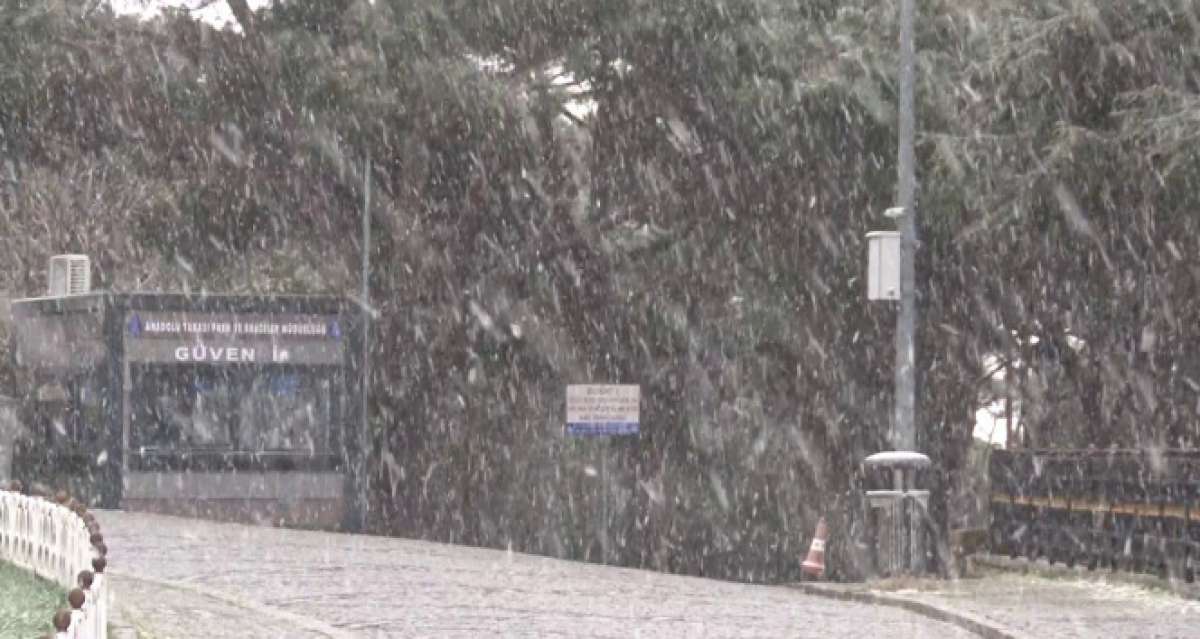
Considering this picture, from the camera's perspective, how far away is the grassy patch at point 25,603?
14.1 m

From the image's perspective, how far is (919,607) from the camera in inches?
714

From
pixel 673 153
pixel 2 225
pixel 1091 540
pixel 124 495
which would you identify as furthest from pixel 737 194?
pixel 2 225

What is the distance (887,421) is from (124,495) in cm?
1148

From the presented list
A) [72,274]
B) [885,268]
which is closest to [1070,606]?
[885,268]

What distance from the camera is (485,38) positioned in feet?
117

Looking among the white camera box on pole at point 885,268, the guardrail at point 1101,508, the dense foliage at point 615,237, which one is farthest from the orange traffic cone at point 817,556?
the dense foliage at point 615,237

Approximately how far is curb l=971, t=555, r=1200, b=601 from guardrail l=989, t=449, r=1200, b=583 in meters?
0.07

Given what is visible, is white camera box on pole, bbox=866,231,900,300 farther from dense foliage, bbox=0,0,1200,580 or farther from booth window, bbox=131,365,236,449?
booth window, bbox=131,365,236,449

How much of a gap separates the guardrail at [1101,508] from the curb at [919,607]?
215 centimetres

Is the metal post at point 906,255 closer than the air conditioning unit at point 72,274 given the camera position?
Yes

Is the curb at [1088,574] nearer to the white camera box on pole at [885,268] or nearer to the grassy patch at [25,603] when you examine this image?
the white camera box on pole at [885,268]

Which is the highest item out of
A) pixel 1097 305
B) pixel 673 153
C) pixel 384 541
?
pixel 673 153

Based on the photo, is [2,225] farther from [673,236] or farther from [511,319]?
[673,236]

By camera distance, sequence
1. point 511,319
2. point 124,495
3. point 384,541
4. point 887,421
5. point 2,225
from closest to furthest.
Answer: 1. point 384,541
2. point 124,495
3. point 887,421
4. point 511,319
5. point 2,225
